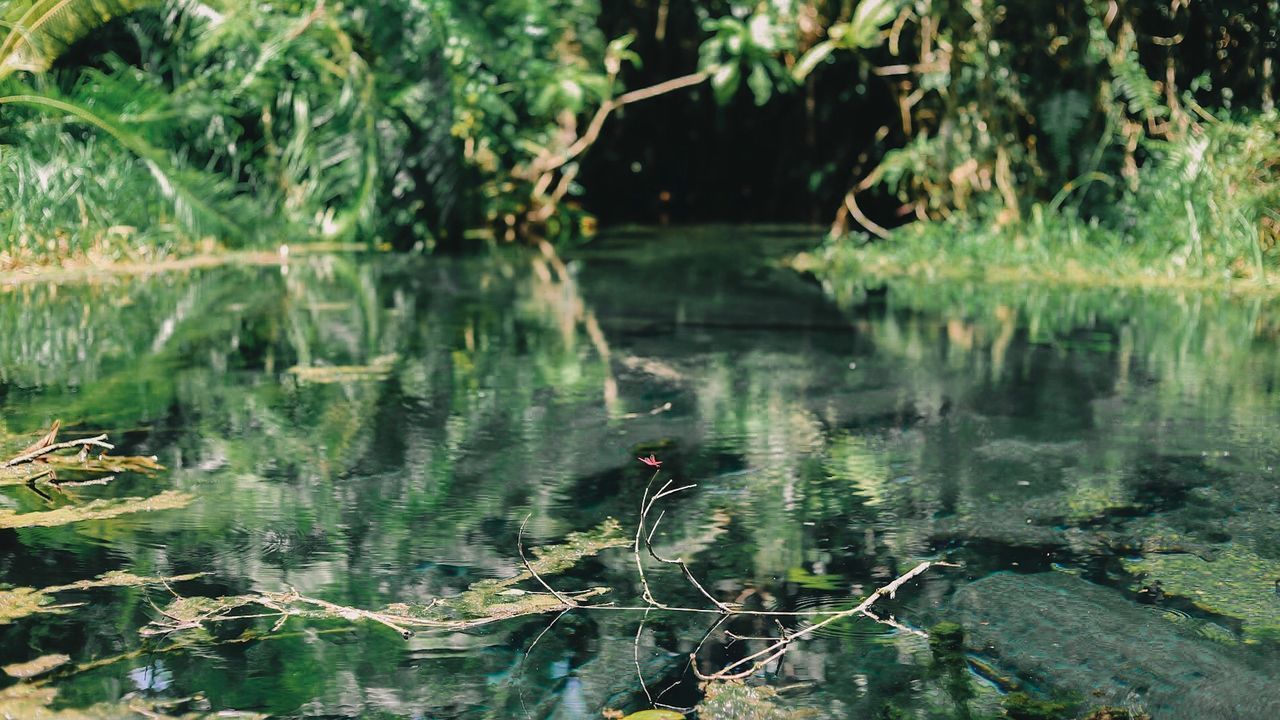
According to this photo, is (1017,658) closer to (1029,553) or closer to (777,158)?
→ (1029,553)

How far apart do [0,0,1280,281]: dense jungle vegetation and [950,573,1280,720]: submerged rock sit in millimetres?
5535

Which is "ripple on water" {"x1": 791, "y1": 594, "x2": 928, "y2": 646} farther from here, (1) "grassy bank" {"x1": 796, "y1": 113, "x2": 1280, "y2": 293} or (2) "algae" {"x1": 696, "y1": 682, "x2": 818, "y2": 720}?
(1) "grassy bank" {"x1": 796, "y1": 113, "x2": 1280, "y2": 293}

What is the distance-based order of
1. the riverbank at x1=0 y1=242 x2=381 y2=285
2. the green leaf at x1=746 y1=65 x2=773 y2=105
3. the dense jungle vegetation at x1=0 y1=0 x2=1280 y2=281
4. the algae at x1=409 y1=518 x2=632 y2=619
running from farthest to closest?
the green leaf at x1=746 y1=65 x2=773 y2=105 → the dense jungle vegetation at x1=0 y1=0 x2=1280 y2=281 → the riverbank at x1=0 y1=242 x2=381 y2=285 → the algae at x1=409 y1=518 x2=632 y2=619

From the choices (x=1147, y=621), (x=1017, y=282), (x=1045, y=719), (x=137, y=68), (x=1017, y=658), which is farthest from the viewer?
(x=137, y=68)

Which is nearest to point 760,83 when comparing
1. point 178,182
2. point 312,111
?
point 312,111

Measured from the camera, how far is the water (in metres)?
2.42

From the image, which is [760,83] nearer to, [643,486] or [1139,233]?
[1139,233]

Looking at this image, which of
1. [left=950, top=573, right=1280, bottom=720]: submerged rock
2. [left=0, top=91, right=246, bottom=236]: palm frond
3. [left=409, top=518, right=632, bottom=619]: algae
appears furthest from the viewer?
[left=0, top=91, right=246, bottom=236]: palm frond

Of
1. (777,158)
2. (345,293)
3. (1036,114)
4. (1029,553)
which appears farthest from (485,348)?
(777,158)

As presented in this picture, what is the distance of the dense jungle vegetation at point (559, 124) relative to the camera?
8242mm

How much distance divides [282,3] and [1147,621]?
830cm

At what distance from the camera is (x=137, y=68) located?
10.2 metres

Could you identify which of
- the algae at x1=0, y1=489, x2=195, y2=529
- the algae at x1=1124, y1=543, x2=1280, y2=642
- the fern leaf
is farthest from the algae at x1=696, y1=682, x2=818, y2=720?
the fern leaf

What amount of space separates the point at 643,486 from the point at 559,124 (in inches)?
323
